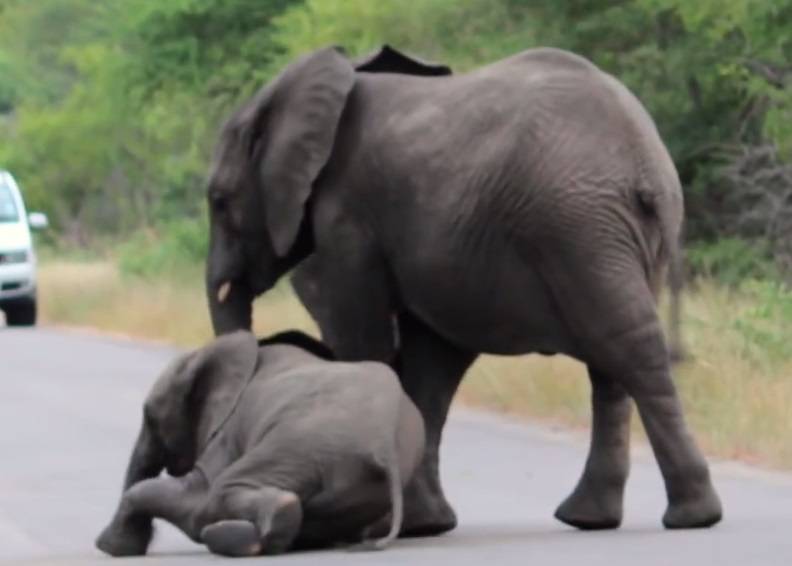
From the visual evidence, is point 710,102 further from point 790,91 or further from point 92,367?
point 92,367

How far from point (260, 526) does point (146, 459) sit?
45.1 inches

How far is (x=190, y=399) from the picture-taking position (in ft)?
33.7

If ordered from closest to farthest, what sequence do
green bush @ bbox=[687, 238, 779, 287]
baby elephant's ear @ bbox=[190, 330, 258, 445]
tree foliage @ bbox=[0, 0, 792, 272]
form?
baby elephant's ear @ bbox=[190, 330, 258, 445], tree foliage @ bbox=[0, 0, 792, 272], green bush @ bbox=[687, 238, 779, 287]

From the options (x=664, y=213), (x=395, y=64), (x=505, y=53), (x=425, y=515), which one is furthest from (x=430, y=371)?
(x=505, y=53)

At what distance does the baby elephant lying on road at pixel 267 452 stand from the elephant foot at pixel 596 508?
1.19m

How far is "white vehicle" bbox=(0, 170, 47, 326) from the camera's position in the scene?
31750 millimetres

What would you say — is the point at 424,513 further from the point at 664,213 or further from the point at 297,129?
the point at 297,129

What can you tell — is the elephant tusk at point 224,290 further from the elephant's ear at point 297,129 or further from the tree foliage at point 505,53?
the tree foliage at point 505,53

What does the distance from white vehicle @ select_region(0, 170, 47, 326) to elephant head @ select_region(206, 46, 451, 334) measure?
1988 centimetres

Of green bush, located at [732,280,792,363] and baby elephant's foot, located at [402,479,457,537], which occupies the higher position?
baby elephant's foot, located at [402,479,457,537]

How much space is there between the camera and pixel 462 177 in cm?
1077

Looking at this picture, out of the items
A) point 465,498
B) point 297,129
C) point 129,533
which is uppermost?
point 297,129

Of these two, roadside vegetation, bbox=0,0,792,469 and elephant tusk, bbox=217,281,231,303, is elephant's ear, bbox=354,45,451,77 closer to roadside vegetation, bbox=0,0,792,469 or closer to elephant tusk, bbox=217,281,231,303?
elephant tusk, bbox=217,281,231,303

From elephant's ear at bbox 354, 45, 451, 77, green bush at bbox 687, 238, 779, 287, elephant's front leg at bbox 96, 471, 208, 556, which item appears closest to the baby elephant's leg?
elephant's front leg at bbox 96, 471, 208, 556
